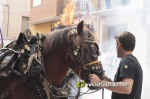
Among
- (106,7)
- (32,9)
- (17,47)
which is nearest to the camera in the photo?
(17,47)

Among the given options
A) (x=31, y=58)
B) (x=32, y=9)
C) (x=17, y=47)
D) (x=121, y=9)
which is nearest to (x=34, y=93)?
(x=31, y=58)

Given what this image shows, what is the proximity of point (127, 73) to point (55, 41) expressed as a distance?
0.92 meters

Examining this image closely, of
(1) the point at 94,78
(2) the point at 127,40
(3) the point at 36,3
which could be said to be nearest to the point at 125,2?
(2) the point at 127,40

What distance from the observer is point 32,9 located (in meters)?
20.6

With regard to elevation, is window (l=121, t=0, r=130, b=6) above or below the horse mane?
above

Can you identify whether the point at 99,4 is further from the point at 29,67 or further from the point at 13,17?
the point at 13,17

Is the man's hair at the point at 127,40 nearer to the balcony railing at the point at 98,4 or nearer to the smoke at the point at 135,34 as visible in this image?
the smoke at the point at 135,34

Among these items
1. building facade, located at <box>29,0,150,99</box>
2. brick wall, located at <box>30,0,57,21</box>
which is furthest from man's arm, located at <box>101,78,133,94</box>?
brick wall, located at <box>30,0,57,21</box>

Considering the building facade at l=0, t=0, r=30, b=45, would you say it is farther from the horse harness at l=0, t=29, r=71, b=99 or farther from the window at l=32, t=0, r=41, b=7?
the horse harness at l=0, t=29, r=71, b=99

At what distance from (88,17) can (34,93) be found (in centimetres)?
1151

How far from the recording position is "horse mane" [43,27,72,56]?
3.15 metres

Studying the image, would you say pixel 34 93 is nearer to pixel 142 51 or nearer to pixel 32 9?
pixel 142 51

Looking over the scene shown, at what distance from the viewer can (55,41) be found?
3211 mm

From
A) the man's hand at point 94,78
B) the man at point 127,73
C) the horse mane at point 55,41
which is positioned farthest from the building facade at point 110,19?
the man's hand at point 94,78
